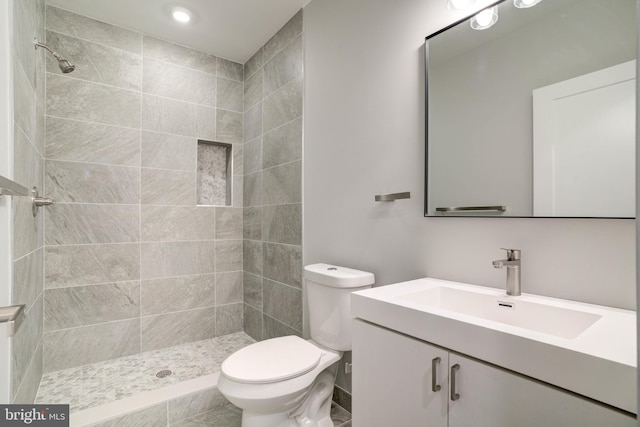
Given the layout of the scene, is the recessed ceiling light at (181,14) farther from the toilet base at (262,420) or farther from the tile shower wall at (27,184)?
the toilet base at (262,420)

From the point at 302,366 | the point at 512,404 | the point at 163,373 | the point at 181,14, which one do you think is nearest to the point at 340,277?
the point at 302,366

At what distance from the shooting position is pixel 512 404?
0.71m

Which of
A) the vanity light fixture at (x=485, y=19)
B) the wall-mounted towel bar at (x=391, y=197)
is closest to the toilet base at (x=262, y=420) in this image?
the wall-mounted towel bar at (x=391, y=197)

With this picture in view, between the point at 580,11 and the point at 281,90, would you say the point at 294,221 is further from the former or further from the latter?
the point at 580,11

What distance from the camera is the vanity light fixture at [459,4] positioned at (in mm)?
1195

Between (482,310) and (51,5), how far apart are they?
10.1 feet

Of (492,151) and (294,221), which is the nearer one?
(492,151)

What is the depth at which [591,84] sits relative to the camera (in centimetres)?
94

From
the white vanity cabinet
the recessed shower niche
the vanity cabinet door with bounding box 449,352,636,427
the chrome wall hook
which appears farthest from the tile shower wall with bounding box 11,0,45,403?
the vanity cabinet door with bounding box 449,352,636,427

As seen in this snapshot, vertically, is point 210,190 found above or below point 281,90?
below

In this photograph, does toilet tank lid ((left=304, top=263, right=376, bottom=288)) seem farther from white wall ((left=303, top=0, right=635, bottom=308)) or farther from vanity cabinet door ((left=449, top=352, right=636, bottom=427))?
vanity cabinet door ((left=449, top=352, right=636, bottom=427))

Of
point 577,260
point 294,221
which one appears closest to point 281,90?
point 294,221

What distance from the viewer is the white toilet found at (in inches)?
50.4

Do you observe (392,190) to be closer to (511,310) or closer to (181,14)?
(511,310)
